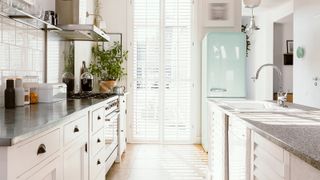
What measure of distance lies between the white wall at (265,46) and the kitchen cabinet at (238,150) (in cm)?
589

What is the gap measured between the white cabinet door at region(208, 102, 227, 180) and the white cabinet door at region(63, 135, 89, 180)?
1.03 meters

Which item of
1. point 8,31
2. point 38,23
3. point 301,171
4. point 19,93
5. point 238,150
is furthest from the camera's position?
point 38,23

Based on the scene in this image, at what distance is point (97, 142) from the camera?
9.63 feet

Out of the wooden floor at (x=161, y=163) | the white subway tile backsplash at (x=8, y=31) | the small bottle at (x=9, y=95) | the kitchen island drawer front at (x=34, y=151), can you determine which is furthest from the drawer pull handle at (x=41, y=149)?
the wooden floor at (x=161, y=163)

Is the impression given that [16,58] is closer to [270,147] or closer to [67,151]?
[67,151]

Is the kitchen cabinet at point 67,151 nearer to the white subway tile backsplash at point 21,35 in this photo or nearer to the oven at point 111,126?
the oven at point 111,126

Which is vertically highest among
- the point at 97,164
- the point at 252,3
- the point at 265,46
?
the point at 265,46

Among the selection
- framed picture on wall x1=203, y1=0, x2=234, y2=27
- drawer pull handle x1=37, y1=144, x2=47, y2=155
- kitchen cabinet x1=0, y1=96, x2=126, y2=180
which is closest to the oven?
kitchen cabinet x1=0, y1=96, x2=126, y2=180

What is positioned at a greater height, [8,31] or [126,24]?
[126,24]

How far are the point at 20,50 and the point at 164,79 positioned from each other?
3.29 meters

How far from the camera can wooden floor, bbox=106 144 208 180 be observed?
3801 mm

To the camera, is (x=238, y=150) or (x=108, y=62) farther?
(x=108, y=62)

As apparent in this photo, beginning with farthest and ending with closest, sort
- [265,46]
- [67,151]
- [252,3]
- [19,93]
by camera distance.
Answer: [265,46]
[252,3]
[19,93]
[67,151]

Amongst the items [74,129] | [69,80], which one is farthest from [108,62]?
[74,129]
